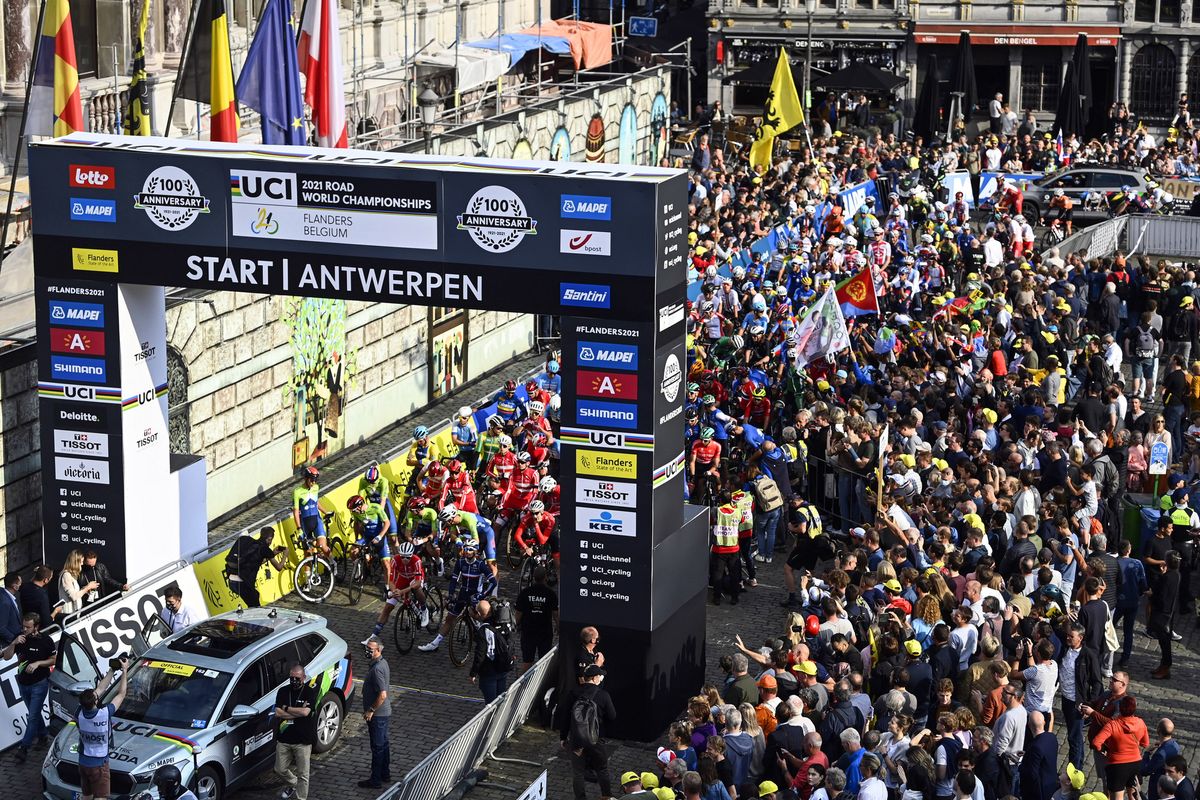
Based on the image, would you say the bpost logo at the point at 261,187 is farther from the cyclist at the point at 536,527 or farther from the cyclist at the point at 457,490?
the cyclist at the point at 536,527

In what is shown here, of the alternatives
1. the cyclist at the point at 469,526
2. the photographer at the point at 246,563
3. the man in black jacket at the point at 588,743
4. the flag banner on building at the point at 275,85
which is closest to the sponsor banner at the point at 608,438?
the man in black jacket at the point at 588,743

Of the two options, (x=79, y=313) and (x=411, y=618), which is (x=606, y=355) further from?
(x=79, y=313)

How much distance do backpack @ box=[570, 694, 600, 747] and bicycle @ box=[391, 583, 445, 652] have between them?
15.6 feet

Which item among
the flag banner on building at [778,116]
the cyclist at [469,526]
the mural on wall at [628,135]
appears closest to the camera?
the cyclist at [469,526]

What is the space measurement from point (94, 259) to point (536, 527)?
21.0 ft

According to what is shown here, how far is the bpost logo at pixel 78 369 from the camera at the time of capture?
72.5 feet

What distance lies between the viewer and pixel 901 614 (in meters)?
19.5

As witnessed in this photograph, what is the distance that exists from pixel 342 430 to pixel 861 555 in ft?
39.1

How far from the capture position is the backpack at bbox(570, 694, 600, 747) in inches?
731

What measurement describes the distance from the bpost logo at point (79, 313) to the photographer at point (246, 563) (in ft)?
10.2

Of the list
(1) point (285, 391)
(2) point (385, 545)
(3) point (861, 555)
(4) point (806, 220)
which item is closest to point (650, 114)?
(4) point (806, 220)

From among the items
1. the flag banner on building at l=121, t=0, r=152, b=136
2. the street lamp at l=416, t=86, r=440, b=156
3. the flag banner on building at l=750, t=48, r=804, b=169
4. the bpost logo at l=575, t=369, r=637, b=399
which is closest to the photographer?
the bpost logo at l=575, t=369, r=637, b=399

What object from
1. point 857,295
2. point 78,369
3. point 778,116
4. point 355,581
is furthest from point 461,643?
point 778,116

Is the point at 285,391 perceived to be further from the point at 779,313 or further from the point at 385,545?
the point at 779,313
